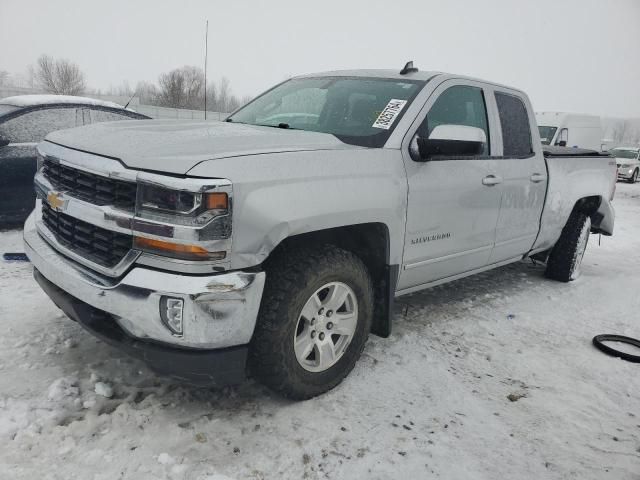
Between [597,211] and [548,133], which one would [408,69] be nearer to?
[597,211]

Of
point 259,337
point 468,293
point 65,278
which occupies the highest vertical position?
point 65,278

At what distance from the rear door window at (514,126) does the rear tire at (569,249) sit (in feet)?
4.67

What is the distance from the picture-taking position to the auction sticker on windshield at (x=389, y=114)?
9.55ft

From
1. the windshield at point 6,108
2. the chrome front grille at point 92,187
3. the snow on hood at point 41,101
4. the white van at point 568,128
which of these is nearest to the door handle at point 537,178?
the chrome front grille at point 92,187

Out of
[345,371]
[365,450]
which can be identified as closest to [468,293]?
[345,371]

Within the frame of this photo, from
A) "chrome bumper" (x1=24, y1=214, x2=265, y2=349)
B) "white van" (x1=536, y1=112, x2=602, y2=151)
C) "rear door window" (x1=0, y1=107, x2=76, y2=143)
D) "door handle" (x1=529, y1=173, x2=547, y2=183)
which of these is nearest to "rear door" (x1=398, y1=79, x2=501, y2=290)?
"door handle" (x1=529, y1=173, x2=547, y2=183)

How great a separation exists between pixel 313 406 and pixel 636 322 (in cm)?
319

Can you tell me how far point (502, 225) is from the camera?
3758 mm

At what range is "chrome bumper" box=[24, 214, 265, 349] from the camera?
2012 millimetres

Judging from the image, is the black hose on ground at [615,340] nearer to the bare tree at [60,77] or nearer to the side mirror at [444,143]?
the side mirror at [444,143]

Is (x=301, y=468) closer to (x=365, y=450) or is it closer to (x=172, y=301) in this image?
(x=365, y=450)

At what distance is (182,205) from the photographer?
2000mm

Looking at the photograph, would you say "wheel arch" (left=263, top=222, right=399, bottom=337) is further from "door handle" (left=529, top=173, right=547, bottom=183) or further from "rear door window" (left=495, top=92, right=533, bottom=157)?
"door handle" (left=529, top=173, right=547, bottom=183)

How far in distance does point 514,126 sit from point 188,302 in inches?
121
